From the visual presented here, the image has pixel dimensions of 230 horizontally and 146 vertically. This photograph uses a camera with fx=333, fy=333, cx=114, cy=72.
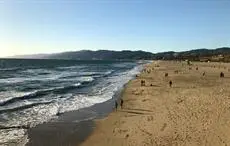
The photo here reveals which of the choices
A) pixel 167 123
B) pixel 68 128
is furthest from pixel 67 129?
pixel 167 123

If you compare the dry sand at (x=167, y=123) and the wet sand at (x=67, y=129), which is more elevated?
the dry sand at (x=167, y=123)

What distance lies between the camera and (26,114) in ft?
83.5

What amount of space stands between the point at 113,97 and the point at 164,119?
44.9 ft

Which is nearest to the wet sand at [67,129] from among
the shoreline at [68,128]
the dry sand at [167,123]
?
the shoreline at [68,128]

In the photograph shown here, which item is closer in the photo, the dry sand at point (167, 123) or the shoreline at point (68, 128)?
the dry sand at point (167, 123)

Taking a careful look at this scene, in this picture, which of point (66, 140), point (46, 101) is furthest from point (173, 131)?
point (46, 101)

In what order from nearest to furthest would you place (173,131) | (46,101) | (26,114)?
(173,131), (26,114), (46,101)

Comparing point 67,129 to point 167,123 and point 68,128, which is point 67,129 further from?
point 167,123

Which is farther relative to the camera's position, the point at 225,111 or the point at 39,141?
the point at 225,111

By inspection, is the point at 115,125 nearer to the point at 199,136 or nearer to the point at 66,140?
the point at 66,140

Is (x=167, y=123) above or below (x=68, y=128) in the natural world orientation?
above

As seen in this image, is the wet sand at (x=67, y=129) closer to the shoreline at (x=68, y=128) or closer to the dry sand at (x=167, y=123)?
the shoreline at (x=68, y=128)

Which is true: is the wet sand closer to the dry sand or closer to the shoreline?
the shoreline

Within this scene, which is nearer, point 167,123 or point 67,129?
point 67,129
